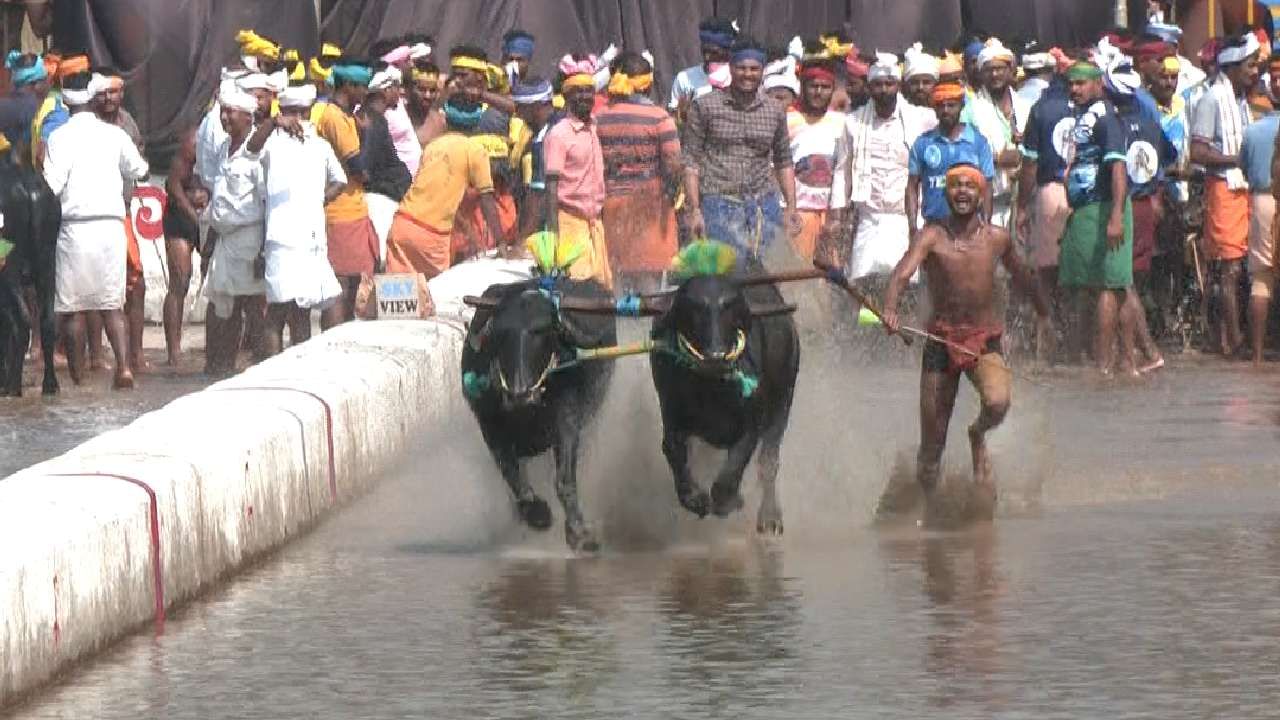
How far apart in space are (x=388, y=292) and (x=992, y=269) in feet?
17.9

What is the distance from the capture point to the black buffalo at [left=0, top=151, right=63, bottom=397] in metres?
19.6

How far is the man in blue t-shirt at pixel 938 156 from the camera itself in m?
19.8

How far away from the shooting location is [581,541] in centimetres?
1265

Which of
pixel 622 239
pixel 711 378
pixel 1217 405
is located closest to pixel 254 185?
pixel 622 239

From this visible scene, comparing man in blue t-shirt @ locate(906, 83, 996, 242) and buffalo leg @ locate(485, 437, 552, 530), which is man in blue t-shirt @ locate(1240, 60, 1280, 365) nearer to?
man in blue t-shirt @ locate(906, 83, 996, 242)

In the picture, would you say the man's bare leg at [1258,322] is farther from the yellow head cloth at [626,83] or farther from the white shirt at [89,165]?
the white shirt at [89,165]

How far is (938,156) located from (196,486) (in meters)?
9.16

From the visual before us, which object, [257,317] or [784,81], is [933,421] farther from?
[784,81]

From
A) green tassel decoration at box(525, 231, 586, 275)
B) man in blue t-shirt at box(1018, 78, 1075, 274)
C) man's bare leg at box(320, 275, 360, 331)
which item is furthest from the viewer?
man in blue t-shirt at box(1018, 78, 1075, 274)

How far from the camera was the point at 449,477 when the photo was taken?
15102mm

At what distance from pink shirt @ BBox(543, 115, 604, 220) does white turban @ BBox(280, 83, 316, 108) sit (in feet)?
4.96

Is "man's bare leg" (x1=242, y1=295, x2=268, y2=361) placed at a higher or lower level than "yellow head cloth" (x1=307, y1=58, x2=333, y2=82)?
lower

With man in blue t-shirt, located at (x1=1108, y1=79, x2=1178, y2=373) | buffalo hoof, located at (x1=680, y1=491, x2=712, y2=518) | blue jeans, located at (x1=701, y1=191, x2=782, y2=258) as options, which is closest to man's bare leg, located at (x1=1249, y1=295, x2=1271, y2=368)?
man in blue t-shirt, located at (x1=1108, y1=79, x2=1178, y2=373)

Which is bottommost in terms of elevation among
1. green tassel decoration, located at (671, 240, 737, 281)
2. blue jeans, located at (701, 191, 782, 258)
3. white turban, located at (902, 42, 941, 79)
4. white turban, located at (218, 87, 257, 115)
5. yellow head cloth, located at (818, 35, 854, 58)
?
green tassel decoration, located at (671, 240, 737, 281)
